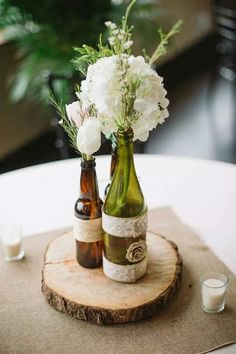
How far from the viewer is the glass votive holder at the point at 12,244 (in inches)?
51.1

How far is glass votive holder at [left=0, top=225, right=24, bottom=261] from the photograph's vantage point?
1298 millimetres

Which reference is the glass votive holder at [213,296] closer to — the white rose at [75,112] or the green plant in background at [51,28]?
the white rose at [75,112]

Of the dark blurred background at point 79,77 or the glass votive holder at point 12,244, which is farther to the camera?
the dark blurred background at point 79,77

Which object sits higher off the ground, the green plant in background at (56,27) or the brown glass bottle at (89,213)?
the green plant in background at (56,27)

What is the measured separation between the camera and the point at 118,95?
3.10 feet

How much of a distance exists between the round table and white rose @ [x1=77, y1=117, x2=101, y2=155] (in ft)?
1.00

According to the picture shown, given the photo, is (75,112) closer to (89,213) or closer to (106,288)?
(89,213)

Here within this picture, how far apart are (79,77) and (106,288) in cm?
171

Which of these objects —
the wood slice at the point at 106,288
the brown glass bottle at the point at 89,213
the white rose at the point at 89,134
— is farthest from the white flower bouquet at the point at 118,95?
the wood slice at the point at 106,288

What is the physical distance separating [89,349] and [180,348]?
0.56 ft

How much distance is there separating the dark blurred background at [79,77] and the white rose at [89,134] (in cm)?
114

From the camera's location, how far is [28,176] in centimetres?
167

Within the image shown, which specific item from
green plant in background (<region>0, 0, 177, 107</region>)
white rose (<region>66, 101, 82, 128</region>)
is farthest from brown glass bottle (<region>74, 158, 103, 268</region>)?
green plant in background (<region>0, 0, 177, 107</region>)

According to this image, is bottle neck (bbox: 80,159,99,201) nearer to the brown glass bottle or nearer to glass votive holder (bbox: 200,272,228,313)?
the brown glass bottle
